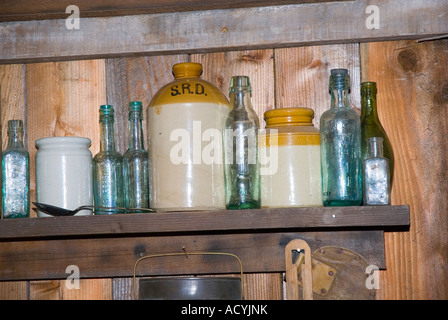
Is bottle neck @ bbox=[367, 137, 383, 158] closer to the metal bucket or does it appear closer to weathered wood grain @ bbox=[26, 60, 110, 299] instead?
the metal bucket

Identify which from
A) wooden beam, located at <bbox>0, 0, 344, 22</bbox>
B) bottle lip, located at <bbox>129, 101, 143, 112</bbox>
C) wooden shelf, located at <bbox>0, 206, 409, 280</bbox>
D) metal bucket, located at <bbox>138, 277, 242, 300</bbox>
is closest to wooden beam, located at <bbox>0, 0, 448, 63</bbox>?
wooden beam, located at <bbox>0, 0, 344, 22</bbox>

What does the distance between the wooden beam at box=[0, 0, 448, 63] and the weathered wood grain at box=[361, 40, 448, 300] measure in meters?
0.05

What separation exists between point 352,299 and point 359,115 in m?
0.34

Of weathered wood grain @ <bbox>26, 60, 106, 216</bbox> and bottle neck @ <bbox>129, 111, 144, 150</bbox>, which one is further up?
weathered wood grain @ <bbox>26, 60, 106, 216</bbox>

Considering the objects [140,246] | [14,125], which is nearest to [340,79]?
[140,246]

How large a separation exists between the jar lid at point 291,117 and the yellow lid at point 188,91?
90 millimetres

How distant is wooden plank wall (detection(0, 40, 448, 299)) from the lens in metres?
1.13

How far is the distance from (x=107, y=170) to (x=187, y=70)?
0.23 m

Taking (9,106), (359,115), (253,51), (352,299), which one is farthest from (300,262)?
(9,106)

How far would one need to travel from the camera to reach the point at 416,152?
45.0 inches

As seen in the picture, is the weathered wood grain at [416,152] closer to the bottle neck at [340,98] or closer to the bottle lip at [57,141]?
the bottle neck at [340,98]

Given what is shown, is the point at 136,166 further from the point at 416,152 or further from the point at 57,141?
the point at 416,152

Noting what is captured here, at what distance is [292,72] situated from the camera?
118 centimetres
